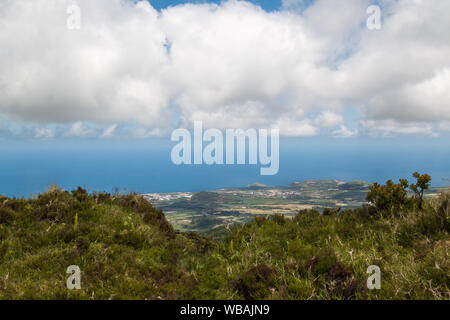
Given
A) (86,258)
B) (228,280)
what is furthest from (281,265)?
(86,258)

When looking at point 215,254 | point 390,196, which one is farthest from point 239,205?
point 215,254

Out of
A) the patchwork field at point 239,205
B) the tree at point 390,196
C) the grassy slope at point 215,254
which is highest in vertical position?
the tree at point 390,196

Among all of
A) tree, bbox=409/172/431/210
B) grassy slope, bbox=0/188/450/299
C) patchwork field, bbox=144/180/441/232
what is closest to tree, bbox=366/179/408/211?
tree, bbox=409/172/431/210

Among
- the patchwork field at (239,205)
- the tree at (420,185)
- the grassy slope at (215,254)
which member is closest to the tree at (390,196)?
the tree at (420,185)

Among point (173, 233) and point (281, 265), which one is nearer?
point (281, 265)

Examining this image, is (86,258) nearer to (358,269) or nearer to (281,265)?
(281,265)

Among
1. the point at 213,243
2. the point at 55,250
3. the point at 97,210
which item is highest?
the point at 97,210

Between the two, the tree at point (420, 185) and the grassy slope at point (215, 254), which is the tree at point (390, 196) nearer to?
the tree at point (420, 185)
